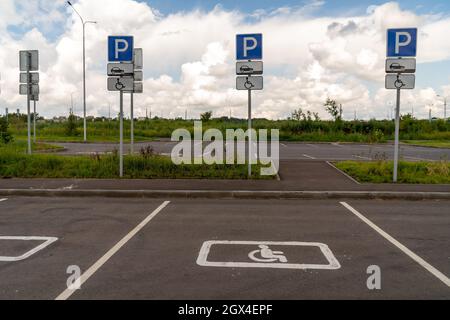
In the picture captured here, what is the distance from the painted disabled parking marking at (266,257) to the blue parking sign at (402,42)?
22.2 ft

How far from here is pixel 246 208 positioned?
786 cm

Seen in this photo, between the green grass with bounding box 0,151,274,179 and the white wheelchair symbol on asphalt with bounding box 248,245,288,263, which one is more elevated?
the green grass with bounding box 0,151,274,179

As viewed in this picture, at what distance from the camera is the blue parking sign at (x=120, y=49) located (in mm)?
10602

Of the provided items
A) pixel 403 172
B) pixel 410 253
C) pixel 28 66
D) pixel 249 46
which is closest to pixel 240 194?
pixel 249 46

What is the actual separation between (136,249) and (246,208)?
3.12 m

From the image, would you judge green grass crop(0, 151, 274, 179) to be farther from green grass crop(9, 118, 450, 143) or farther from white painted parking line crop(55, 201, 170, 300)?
green grass crop(9, 118, 450, 143)

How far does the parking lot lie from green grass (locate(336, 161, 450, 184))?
2297mm

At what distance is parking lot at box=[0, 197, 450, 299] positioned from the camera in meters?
3.94

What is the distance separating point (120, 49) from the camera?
10.6 m

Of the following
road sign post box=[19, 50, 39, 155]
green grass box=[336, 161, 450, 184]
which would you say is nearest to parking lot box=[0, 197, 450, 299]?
green grass box=[336, 161, 450, 184]

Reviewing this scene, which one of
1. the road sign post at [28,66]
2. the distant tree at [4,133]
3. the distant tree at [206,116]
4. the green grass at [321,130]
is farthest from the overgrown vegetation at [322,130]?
the road sign post at [28,66]

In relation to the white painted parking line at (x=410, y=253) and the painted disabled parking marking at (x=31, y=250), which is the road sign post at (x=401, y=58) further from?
the painted disabled parking marking at (x=31, y=250)
